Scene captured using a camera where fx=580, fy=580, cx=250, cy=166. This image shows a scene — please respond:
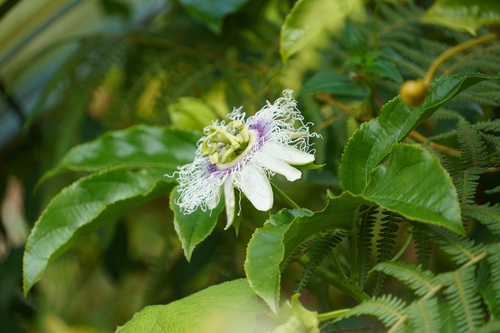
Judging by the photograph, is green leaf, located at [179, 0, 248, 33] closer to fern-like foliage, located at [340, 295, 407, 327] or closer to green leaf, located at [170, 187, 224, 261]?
green leaf, located at [170, 187, 224, 261]

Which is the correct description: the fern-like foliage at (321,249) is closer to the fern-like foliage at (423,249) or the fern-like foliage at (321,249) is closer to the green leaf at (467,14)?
the fern-like foliage at (423,249)

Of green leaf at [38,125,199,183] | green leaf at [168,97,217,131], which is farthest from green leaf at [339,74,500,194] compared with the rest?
green leaf at [168,97,217,131]

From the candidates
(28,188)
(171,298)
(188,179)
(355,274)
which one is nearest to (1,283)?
(28,188)

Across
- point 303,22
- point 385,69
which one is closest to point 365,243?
point 385,69

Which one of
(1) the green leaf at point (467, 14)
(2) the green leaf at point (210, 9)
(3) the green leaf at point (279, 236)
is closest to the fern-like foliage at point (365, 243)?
(3) the green leaf at point (279, 236)

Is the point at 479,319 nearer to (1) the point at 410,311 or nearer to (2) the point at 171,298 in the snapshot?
(1) the point at 410,311

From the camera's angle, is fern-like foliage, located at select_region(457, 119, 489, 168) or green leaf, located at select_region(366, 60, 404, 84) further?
green leaf, located at select_region(366, 60, 404, 84)

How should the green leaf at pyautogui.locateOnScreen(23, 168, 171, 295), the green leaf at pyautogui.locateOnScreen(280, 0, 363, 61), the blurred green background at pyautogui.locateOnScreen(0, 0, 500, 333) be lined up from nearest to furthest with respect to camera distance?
the green leaf at pyautogui.locateOnScreen(23, 168, 171, 295)
the green leaf at pyautogui.locateOnScreen(280, 0, 363, 61)
the blurred green background at pyautogui.locateOnScreen(0, 0, 500, 333)
